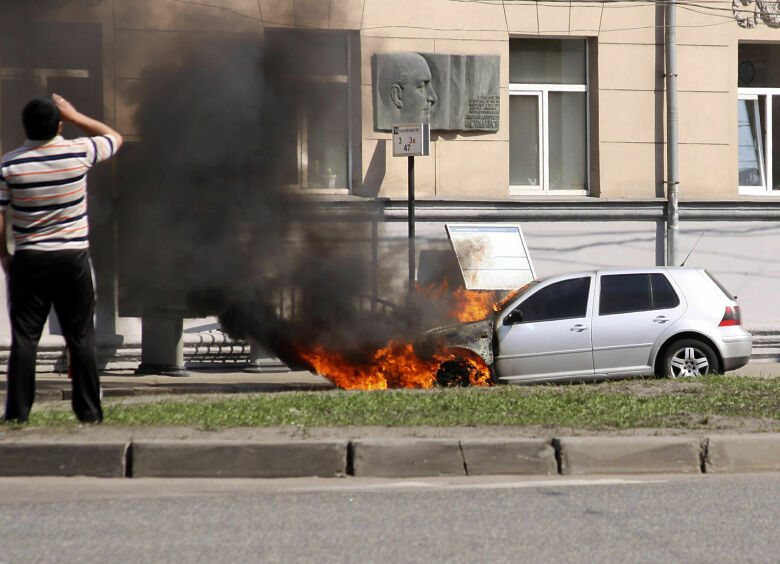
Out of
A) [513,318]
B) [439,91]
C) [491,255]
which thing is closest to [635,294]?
[513,318]

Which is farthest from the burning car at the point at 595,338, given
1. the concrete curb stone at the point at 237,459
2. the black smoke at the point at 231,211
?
the concrete curb stone at the point at 237,459

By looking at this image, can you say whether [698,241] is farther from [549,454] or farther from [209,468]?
[209,468]

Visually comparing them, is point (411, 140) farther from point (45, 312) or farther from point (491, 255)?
point (45, 312)

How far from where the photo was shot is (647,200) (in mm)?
14734

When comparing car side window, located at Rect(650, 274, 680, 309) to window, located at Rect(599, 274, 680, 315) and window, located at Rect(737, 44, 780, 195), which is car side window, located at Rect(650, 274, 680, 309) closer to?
window, located at Rect(599, 274, 680, 315)

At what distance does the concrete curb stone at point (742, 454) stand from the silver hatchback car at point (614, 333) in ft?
14.1

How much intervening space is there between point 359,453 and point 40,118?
2.63 metres

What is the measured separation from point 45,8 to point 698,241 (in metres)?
8.94

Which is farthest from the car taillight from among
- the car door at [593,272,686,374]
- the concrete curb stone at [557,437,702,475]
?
the concrete curb stone at [557,437,702,475]

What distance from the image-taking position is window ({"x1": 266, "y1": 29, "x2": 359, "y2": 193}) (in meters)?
10.8

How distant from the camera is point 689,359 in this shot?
10.8 metres

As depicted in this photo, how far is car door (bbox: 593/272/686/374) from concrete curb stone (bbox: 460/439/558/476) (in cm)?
468

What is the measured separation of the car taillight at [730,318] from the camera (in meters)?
10.9

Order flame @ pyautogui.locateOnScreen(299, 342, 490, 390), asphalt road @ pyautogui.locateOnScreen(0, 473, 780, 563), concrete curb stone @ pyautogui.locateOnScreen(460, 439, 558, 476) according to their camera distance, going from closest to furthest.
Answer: asphalt road @ pyautogui.locateOnScreen(0, 473, 780, 563)
concrete curb stone @ pyautogui.locateOnScreen(460, 439, 558, 476)
flame @ pyautogui.locateOnScreen(299, 342, 490, 390)
